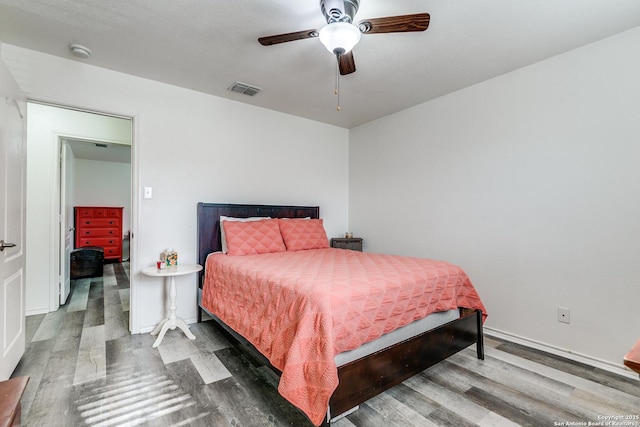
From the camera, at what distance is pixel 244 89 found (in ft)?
10.4

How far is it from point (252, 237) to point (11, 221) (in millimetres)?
1744

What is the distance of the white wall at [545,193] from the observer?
7.22 ft

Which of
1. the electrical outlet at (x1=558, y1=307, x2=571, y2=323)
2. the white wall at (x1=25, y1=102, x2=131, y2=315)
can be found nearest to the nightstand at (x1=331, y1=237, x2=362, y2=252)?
the electrical outlet at (x1=558, y1=307, x2=571, y2=323)

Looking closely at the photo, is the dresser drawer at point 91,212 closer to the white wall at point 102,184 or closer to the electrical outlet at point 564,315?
the white wall at point 102,184

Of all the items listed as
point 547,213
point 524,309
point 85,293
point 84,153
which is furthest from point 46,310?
point 547,213

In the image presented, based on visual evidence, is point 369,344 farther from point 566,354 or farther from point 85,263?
point 85,263

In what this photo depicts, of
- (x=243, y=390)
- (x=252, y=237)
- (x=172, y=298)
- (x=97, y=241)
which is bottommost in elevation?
(x=243, y=390)

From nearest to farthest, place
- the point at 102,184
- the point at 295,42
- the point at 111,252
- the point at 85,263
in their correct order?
the point at 295,42, the point at 85,263, the point at 111,252, the point at 102,184

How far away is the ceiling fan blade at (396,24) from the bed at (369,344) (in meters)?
1.67

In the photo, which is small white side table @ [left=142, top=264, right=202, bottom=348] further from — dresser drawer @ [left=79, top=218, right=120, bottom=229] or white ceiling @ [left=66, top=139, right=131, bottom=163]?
dresser drawer @ [left=79, top=218, right=120, bottom=229]

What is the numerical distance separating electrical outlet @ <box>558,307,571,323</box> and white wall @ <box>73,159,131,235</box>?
8.45 m

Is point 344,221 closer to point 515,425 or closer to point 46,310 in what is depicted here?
point 515,425

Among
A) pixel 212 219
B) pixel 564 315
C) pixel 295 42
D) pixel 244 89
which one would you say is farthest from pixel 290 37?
pixel 564 315

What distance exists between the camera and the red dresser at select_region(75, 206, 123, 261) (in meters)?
6.54
